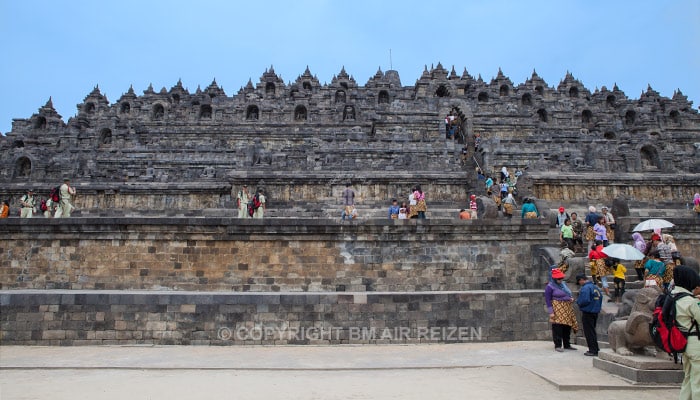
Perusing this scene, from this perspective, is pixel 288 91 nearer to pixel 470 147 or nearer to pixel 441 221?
pixel 470 147

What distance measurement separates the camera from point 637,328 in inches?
234

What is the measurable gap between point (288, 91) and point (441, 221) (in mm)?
29628

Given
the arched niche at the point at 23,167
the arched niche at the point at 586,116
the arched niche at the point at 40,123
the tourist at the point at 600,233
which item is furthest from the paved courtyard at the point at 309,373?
the arched niche at the point at 40,123

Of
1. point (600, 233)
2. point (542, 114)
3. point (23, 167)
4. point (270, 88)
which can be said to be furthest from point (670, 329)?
point (270, 88)

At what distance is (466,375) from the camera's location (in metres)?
6.28

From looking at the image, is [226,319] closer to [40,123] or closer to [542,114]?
[542,114]

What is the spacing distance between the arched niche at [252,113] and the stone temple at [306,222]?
0.11m

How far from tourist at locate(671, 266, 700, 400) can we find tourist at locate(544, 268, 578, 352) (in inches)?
142

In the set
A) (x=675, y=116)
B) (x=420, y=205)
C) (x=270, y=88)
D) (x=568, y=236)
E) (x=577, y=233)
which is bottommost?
→ (x=568, y=236)

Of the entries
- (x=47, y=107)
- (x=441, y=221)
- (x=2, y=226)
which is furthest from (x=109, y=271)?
(x=47, y=107)

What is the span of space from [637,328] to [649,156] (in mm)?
21275

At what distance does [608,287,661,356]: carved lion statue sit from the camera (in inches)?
233

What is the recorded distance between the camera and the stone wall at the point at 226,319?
918 cm

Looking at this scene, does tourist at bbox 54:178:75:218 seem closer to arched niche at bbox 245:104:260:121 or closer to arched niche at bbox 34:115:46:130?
arched niche at bbox 245:104:260:121
